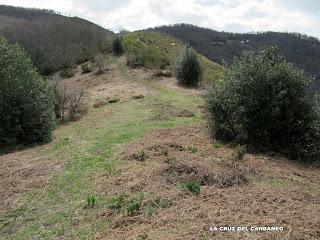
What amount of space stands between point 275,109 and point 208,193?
721 cm

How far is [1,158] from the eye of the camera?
44.8ft

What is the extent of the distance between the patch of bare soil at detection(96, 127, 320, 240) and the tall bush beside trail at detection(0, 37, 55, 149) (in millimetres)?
5881

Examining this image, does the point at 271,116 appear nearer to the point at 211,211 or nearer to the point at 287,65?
the point at 287,65

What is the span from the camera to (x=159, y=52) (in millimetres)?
50062

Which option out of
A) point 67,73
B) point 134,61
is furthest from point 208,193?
point 67,73

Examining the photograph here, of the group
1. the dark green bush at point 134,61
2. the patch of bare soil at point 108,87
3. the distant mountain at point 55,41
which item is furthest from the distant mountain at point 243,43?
the patch of bare soil at point 108,87

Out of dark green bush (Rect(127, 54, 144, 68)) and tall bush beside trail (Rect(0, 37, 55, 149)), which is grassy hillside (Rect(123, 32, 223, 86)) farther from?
tall bush beside trail (Rect(0, 37, 55, 149))

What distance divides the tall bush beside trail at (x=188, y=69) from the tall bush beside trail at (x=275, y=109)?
18.5 metres

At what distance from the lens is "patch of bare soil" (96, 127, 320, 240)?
279 inches

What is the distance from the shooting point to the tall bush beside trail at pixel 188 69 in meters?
34.7

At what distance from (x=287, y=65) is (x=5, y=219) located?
11320 millimetres

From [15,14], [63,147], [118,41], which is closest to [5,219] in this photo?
[63,147]

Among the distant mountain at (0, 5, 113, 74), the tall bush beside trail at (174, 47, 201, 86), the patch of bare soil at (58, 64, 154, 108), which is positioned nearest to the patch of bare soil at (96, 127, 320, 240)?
the patch of bare soil at (58, 64, 154, 108)

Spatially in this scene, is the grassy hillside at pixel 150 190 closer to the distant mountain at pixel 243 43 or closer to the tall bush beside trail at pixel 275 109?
the tall bush beside trail at pixel 275 109
